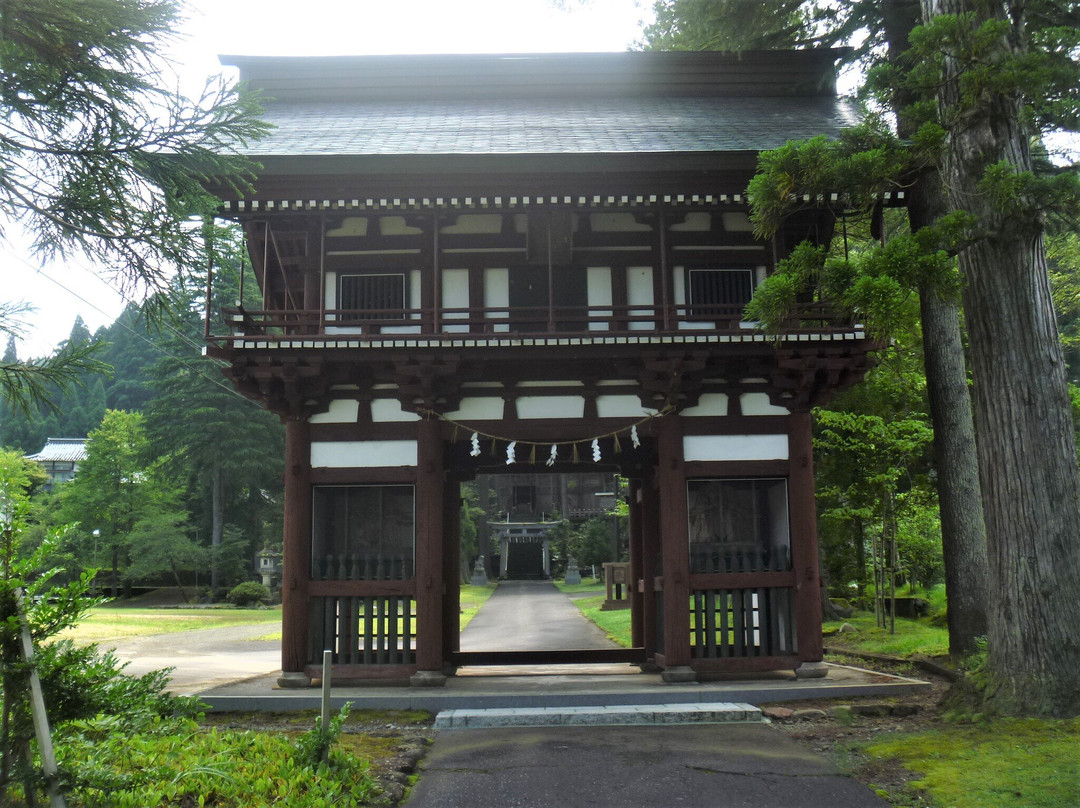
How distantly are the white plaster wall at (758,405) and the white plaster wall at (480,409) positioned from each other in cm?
315

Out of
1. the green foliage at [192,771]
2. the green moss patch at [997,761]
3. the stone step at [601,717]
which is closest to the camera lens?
the green foliage at [192,771]

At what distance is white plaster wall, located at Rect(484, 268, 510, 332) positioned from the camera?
11523 millimetres

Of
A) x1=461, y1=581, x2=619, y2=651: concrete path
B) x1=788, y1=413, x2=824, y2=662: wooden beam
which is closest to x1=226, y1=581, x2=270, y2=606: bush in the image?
x1=461, y1=581, x2=619, y2=651: concrete path

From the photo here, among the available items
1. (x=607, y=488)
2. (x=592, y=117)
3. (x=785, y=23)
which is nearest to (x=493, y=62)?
(x=592, y=117)

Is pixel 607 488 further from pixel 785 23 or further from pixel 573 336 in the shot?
pixel 573 336

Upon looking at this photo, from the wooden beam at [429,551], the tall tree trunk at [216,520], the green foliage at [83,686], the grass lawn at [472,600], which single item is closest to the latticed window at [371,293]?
the wooden beam at [429,551]

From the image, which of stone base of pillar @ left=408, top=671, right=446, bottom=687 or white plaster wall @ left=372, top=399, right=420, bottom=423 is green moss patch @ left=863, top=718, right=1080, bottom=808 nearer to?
stone base of pillar @ left=408, top=671, right=446, bottom=687

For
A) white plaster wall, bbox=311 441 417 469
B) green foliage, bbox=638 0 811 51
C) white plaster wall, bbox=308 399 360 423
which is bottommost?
white plaster wall, bbox=311 441 417 469

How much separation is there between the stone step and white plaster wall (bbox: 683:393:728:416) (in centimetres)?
367

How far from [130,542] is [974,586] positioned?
1449 inches

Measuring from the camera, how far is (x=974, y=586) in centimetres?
1179

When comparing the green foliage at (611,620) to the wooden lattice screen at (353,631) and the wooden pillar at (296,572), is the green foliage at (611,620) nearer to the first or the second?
the wooden lattice screen at (353,631)

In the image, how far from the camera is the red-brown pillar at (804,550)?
10609mm

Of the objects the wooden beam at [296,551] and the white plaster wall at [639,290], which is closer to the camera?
the wooden beam at [296,551]
